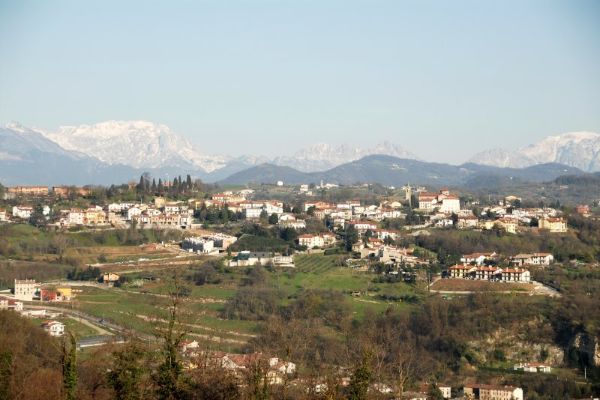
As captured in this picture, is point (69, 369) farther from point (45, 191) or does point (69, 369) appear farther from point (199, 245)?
point (45, 191)

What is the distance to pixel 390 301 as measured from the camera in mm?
34000

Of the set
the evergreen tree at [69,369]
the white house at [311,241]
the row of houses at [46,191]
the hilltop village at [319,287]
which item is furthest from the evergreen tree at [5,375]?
the row of houses at [46,191]

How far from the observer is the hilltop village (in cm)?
2092

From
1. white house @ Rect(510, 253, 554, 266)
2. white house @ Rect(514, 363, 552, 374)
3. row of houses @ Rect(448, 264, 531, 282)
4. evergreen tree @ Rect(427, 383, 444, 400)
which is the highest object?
white house @ Rect(510, 253, 554, 266)

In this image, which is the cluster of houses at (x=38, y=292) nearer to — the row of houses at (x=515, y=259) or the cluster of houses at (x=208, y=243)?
the cluster of houses at (x=208, y=243)

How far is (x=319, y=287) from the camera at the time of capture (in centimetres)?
3609

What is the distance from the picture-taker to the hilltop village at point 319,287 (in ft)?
68.6

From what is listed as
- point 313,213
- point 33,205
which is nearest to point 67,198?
point 33,205

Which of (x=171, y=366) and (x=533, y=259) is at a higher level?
(x=171, y=366)

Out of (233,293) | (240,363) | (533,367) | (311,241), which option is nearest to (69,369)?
(240,363)

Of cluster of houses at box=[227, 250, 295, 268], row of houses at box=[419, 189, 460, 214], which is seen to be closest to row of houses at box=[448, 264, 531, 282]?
cluster of houses at box=[227, 250, 295, 268]

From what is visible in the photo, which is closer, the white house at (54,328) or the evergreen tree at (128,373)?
the evergreen tree at (128,373)

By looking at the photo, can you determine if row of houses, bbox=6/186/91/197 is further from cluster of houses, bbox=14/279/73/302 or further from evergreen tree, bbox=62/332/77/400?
evergreen tree, bbox=62/332/77/400

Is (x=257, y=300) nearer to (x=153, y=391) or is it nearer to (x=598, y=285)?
(x=598, y=285)
